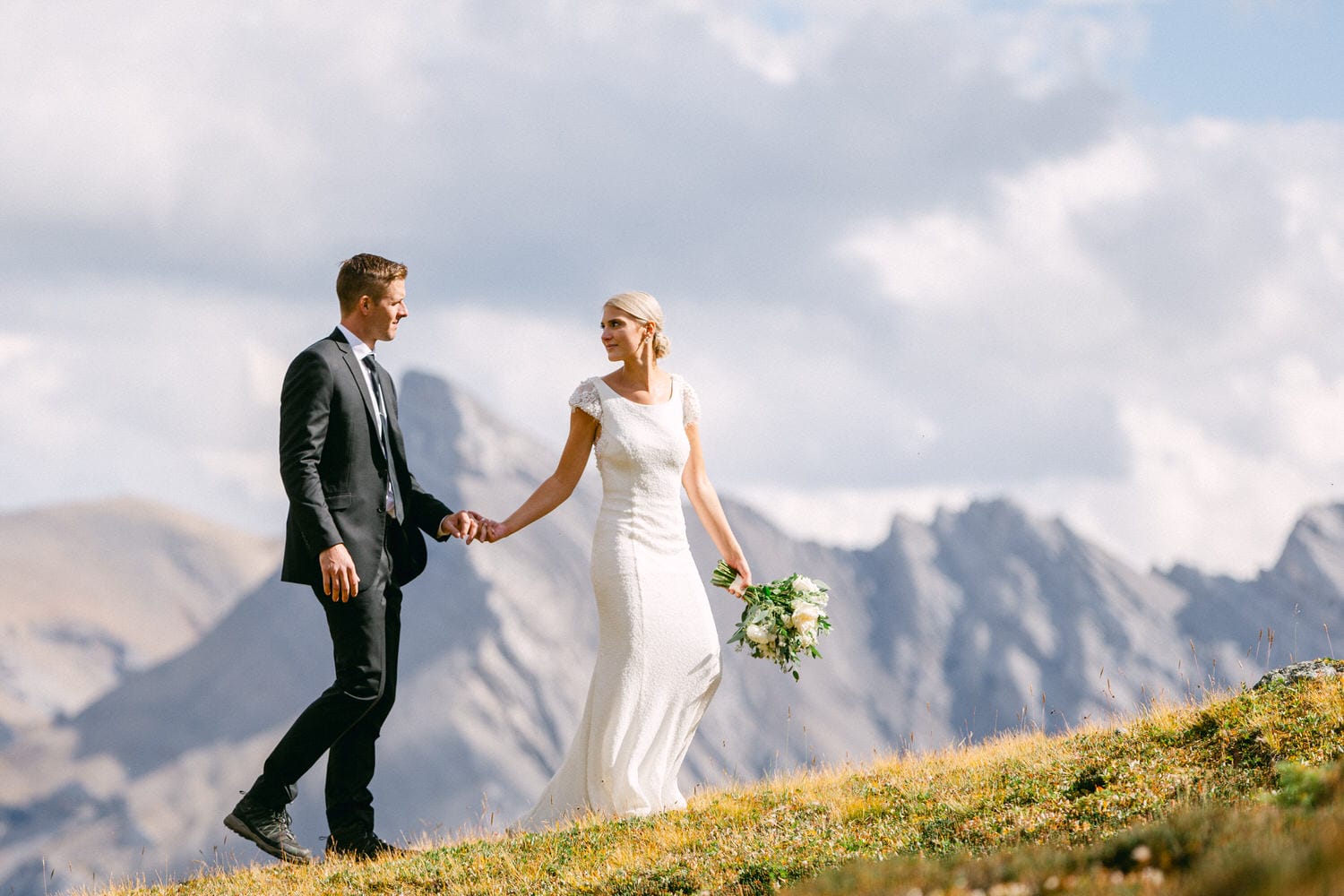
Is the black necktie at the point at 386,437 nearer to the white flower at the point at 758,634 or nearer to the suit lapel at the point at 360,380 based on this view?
the suit lapel at the point at 360,380

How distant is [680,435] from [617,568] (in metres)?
Answer: 1.15

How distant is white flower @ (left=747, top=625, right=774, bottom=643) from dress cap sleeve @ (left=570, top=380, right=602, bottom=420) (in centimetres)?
205

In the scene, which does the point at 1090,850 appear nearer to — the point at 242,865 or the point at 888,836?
the point at 888,836

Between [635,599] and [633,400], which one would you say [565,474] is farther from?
[635,599]

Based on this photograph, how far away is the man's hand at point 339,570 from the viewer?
8.56m

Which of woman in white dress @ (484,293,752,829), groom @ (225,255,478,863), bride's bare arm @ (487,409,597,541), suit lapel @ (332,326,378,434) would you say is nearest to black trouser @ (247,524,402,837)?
groom @ (225,255,478,863)

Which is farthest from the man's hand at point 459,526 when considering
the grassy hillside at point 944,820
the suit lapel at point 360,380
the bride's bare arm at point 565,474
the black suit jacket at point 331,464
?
the grassy hillside at point 944,820

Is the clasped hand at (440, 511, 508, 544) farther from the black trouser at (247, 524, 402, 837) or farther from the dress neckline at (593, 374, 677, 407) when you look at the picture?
the dress neckline at (593, 374, 677, 407)

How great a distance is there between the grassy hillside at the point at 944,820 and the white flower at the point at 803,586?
1527 millimetres

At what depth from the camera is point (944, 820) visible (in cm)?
815

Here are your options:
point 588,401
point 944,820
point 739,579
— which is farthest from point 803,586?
point 944,820

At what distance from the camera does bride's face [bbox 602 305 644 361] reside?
9.91 metres

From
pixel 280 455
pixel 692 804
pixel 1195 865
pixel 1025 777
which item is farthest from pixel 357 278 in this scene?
pixel 1195 865

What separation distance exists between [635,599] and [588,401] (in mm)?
1573
